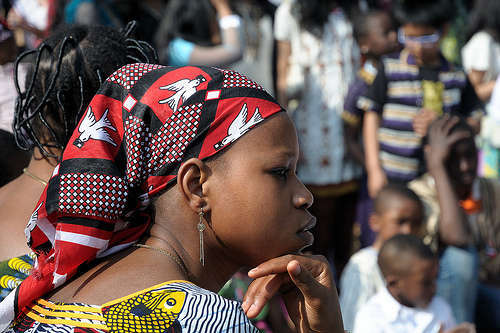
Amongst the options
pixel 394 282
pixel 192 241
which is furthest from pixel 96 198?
pixel 394 282

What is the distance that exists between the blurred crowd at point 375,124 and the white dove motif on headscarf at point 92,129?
1797mm

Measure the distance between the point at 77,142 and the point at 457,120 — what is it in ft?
11.4

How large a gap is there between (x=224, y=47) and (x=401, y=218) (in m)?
1.93

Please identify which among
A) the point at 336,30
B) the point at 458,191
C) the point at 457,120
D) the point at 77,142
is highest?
the point at 77,142

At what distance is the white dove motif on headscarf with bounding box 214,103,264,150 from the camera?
175 cm

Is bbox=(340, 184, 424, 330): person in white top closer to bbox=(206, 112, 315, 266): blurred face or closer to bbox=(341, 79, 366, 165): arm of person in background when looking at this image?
bbox=(341, 79, 366, 165): arm of person in background

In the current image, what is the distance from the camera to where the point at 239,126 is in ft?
5.76

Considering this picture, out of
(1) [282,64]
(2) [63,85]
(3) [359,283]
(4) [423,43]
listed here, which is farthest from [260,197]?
(1) [282,64]

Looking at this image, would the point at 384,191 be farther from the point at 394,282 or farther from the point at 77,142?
the point at 77,142

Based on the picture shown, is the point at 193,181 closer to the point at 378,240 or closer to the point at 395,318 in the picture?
the point at 395,318

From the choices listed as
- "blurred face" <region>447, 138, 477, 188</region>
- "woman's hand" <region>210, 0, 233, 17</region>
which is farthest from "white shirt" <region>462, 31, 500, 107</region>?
"woman's hand" <region>210, 0, 233, 17</region>

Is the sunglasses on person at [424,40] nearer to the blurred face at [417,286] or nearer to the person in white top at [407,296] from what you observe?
the person in white top at [407,296]

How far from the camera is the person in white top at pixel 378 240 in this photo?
4047 mm

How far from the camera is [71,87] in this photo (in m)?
2.34
